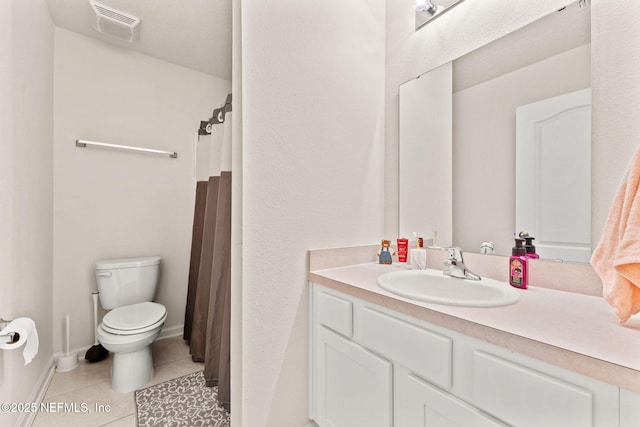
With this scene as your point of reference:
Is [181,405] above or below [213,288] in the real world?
below

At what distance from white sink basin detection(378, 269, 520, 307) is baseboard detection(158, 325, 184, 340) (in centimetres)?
221

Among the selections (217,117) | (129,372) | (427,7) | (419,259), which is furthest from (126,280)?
(427,7)

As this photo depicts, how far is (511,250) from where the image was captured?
1.09 m

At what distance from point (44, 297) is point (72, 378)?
57 centimetres

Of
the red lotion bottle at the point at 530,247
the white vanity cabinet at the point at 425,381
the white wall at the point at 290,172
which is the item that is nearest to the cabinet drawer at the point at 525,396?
the white vanity cabinet at the point at 425,381

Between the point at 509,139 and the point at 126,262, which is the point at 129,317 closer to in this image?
the point at 126,262

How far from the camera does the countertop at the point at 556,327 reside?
0.52m

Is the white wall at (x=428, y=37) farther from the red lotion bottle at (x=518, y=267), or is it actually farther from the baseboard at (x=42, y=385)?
the baseboard at (x=42, y=385)

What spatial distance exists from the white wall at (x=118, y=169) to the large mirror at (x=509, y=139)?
81.1 inches

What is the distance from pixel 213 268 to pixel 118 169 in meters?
1.30

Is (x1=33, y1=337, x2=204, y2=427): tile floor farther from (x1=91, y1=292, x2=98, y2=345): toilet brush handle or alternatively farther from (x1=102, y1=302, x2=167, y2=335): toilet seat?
(x1=102, y1=302, x2=167, y2=335): toilet seat

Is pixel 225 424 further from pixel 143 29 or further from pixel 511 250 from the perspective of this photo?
pixel 143 29

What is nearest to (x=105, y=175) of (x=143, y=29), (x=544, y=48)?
(x=143, y=29)

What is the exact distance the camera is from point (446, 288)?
3.69 ft
